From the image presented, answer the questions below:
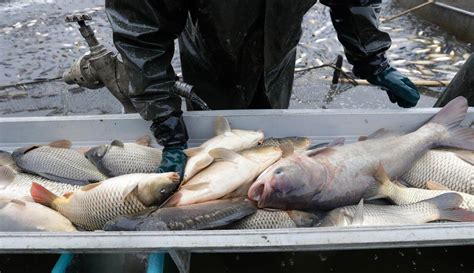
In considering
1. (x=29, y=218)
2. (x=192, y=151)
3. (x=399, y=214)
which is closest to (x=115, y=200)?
(x=29, y=218)

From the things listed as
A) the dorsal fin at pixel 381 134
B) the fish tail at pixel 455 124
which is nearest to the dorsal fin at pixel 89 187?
the dorsal fin at pixel 381 134

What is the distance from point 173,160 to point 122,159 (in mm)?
312

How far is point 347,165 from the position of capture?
85.4 inches

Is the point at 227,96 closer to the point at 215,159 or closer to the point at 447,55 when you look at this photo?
the point at 215,159

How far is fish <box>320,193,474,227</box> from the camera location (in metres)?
1.91

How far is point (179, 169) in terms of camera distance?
2.19 metres

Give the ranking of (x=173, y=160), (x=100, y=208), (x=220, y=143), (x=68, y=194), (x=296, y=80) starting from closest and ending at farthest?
1. (x=100, y=208)
2. (x=68, y=194)
3. (x=173, y=160)
4. (x=220, y=143)
5. (x=296, y=80)

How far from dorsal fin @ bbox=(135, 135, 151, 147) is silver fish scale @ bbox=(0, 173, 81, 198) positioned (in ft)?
1.49

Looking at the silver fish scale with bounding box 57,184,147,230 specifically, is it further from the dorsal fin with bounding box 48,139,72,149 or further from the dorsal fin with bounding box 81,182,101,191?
the dorsal fin with bounding box 48,139,72,149

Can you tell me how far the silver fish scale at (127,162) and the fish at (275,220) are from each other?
646 mm

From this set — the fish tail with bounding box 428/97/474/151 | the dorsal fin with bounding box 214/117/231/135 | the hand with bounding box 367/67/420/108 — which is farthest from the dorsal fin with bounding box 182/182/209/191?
the hand with bounding box 367/67/420/108

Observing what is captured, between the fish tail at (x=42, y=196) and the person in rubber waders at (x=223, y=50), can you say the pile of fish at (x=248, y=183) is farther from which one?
the person in rubber waders at (x=223, y=50)

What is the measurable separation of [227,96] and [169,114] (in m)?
0.82

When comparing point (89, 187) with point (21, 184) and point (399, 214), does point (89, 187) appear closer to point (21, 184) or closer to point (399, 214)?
point (21, 184)
